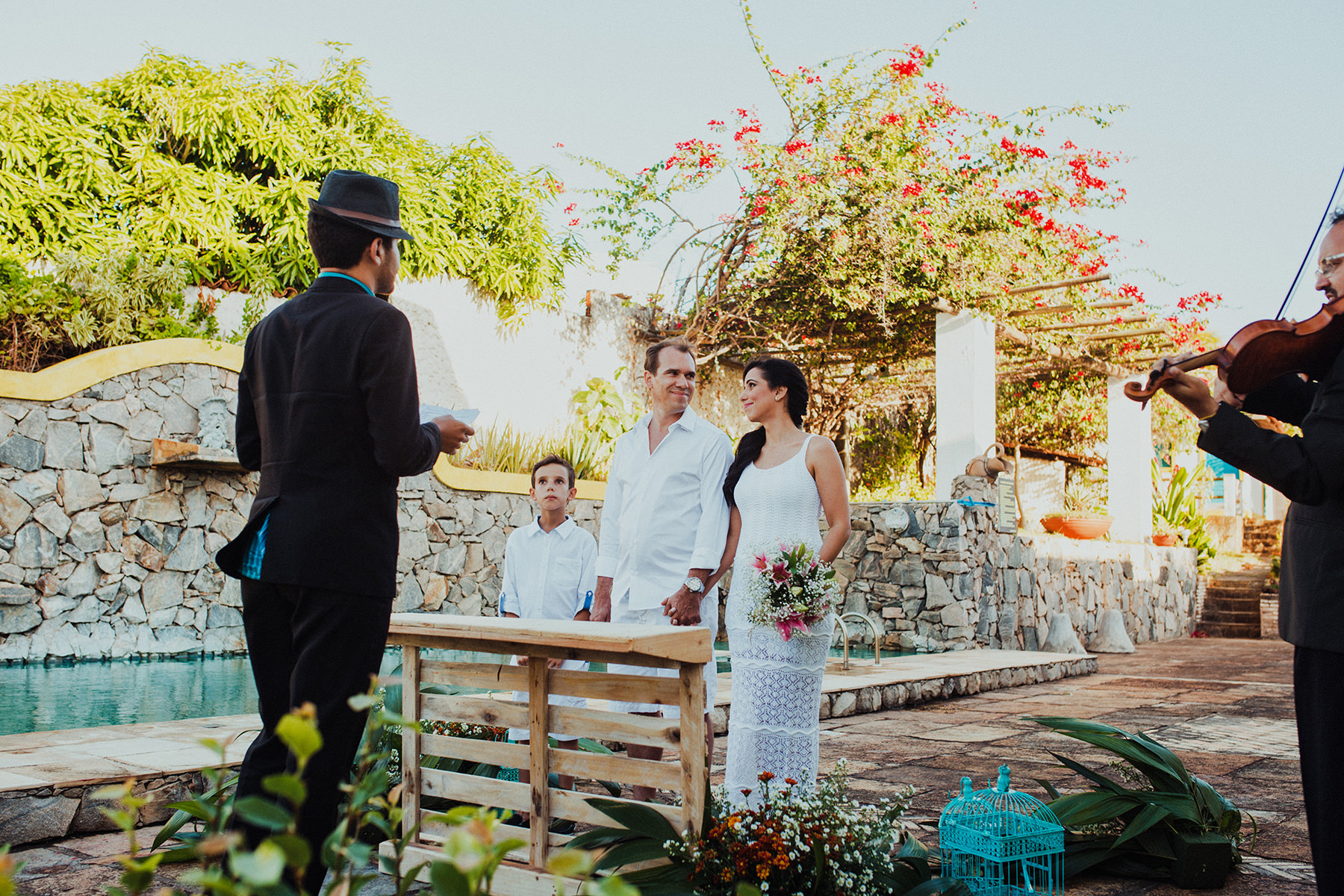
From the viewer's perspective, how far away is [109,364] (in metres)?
7.68

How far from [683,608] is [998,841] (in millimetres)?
1167

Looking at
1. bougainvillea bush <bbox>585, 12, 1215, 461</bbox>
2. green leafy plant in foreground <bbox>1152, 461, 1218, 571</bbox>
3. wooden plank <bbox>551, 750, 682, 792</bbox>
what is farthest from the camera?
green leafy plant in foreground <bbox>1152, 461, 1218, 571</bbox>

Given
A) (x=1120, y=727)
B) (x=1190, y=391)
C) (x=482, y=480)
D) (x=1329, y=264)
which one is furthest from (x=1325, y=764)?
(x=482, y=480)

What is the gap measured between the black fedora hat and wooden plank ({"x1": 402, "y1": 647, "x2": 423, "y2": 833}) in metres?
1.27

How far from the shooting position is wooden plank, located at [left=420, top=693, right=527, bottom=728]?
278 cm

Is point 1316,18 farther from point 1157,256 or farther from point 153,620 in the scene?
point 153,620

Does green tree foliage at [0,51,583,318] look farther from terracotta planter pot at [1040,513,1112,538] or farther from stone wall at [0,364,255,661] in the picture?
terracotta planter pot at [1040,513,1112,538]

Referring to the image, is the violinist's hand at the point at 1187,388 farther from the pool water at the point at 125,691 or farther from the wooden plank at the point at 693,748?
the pool water at the point at 125,691

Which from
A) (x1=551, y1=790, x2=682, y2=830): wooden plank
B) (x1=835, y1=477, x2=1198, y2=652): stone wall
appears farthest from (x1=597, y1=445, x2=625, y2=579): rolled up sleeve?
(x1=835, y1=477, x2=1198, y2=652): stone wall

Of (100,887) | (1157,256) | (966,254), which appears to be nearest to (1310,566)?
(100,887)

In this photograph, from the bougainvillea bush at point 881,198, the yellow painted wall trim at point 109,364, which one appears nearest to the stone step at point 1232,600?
the bougainvillea bush at point 881,198

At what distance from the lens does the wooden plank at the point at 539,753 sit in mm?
2641

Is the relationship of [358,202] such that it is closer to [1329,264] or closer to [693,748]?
[693,748]

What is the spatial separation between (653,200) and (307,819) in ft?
34.9
